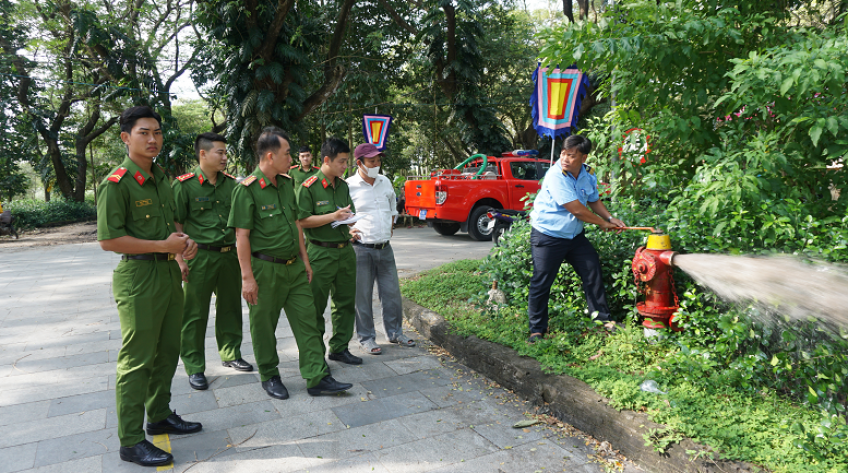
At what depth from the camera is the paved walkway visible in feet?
9.29

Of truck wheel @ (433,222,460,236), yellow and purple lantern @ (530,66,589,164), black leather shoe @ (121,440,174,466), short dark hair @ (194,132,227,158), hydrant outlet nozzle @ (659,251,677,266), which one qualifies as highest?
yellow and purple lantern @ (530,66,589,164)

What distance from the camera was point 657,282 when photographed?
359 centimetres

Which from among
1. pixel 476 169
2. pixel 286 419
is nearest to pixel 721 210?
pixel 286 419

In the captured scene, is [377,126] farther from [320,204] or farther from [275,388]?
[275,388]

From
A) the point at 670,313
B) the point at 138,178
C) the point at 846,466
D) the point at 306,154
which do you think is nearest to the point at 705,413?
Answer: the point at 846,466

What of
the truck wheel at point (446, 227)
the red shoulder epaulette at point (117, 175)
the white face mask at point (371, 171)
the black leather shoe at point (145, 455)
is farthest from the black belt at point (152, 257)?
the truck wheel at point (446, 227)

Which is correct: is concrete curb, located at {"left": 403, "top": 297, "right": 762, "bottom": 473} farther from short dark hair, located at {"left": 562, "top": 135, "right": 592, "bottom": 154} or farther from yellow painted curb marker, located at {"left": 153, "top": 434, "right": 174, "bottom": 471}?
yellow painted curb marker, located at {"left": 153, "top": 434, "right": 174, "bottom": 471}

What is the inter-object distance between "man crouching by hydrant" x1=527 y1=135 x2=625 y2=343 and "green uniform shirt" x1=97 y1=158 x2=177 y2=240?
2.60 metres

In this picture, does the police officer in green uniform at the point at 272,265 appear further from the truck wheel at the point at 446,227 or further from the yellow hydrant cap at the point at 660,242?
the truck wheel at the point at 446,227

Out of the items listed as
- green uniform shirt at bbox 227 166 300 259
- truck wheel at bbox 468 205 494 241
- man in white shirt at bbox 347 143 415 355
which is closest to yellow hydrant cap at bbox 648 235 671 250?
man in white shirt at bbox 347 143 415 355

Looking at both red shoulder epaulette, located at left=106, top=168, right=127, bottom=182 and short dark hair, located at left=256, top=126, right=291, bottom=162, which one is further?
short dark hair, located at left=256, top=126, right=291, bottom=162

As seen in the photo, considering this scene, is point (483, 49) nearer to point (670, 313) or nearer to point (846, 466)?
point (670, 313)

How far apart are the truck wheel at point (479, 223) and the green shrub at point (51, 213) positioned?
44.8 feet

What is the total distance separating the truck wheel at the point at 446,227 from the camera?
524 inches
